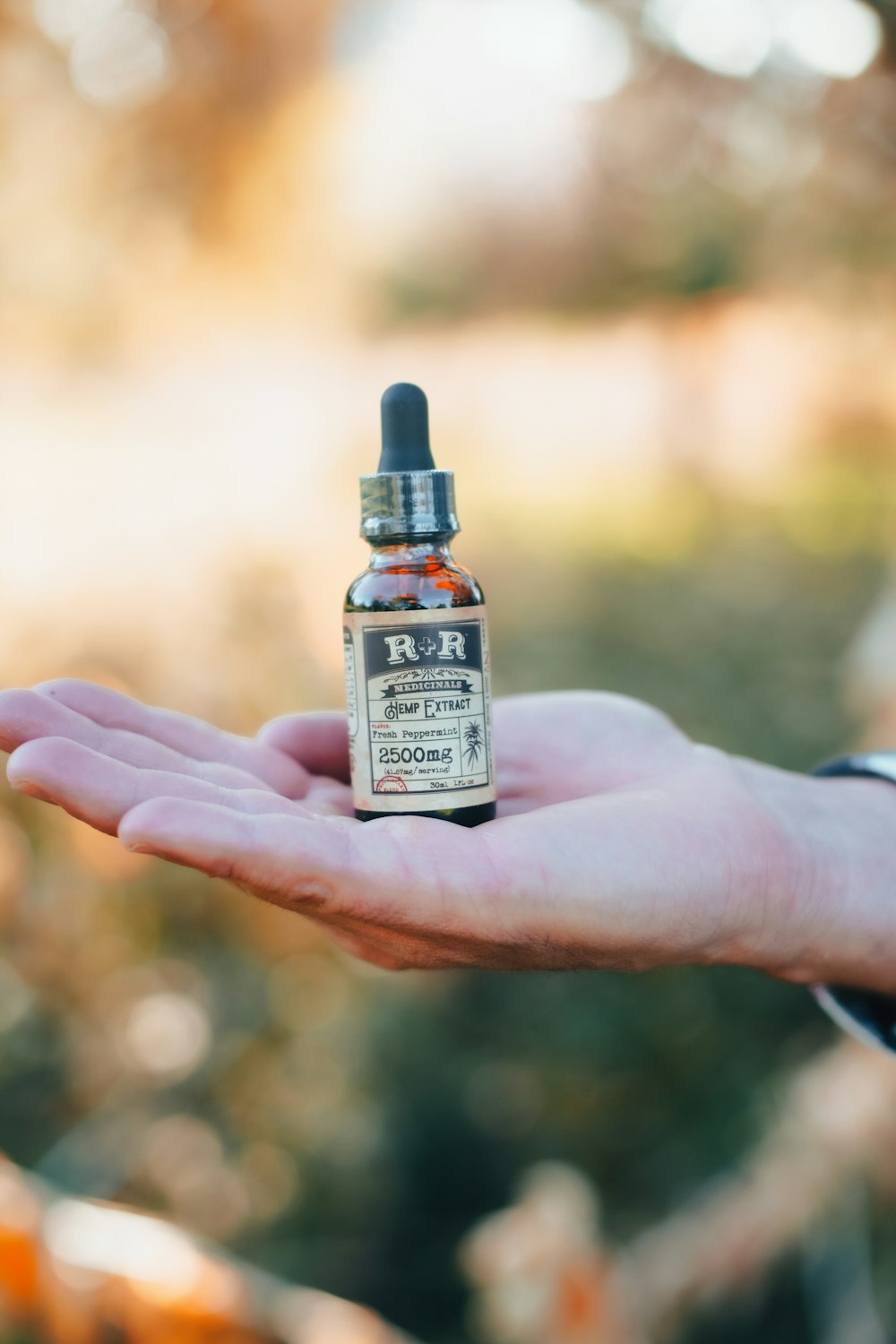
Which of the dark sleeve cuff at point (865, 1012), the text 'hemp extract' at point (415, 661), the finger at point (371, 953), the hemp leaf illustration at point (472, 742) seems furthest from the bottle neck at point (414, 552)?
the dark sleeve cuff at point (865, 1012)

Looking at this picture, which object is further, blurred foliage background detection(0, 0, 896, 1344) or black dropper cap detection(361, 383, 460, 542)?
blurred foliage background detection(0, 0, 896, 1344)

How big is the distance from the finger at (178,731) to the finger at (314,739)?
0.02m

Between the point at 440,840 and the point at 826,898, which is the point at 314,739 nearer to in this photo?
the point at 440,840

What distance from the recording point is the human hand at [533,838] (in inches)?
35.7

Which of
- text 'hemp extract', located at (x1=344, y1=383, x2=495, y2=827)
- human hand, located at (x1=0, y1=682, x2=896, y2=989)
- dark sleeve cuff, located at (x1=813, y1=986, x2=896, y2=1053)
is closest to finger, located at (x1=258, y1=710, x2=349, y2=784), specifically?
human hand, located at (x1=0, y1=682, x2=896, y2=989)

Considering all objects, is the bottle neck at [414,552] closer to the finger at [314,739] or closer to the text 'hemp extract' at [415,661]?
the text 'hemp extract' at [415,661]

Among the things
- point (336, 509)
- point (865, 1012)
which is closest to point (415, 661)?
point (865, 1012)

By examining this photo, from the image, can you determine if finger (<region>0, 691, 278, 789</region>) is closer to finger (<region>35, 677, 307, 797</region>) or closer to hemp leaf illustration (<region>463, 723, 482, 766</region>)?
finger (<region>35, 677, 307, 797</region>)

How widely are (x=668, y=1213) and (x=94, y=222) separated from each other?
211 centimetres

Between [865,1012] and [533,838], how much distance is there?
477mm

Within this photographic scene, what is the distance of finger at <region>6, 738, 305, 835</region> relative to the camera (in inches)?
35.6

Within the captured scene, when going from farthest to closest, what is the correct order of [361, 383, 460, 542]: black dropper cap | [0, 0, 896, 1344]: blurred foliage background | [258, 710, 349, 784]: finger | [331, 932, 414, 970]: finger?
[0, 0, 896, 1344]: blurred foliage background → [258, 710, 349, 784]: finger → [361, 383, 460, 542]: black dropper cap → [331, 932, 414, 970]: finger

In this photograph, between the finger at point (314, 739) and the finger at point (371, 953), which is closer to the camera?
the finger at point (371, 953)

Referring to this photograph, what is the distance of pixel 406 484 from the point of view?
119 centimetres
